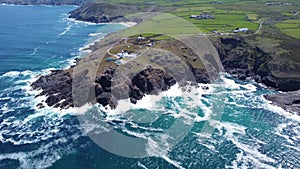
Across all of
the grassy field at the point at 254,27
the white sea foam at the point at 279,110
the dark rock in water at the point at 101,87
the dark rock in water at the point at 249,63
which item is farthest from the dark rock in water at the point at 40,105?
the dark rock in water at the point at 249,63

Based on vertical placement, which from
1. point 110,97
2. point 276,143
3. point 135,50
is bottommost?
point 276,143

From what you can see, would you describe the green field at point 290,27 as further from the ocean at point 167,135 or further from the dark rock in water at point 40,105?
the dark rock in water at point 40,105

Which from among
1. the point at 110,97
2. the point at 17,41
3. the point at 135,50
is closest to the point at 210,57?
the point at 135,50

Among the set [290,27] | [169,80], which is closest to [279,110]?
[169,80]

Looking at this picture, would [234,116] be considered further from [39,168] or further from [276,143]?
[39,168]

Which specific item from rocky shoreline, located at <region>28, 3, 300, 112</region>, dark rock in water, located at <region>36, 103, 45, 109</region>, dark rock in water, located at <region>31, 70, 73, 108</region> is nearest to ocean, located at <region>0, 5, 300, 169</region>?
dark rock in water, located at <region>36, 103, 45, 109</region>

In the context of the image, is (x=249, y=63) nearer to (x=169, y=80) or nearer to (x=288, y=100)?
(x=288, y=100)

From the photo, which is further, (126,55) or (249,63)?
(249,63)
